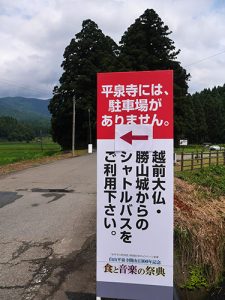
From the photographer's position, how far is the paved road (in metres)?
4.89

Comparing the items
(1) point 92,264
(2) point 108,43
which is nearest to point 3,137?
(2) point 108,43

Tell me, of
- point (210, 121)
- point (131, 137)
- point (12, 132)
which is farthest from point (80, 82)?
point (12, 132)

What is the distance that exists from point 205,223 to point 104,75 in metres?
4.28

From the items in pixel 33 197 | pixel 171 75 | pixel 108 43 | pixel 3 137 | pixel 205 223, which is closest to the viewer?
pixel 171 75

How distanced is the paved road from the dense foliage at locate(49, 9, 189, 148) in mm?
33956

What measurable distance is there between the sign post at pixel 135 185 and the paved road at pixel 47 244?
936mm

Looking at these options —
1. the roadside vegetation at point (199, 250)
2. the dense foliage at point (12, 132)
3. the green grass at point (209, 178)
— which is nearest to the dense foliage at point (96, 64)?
the green grass at point (209, 178)

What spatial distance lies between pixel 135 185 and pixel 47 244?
335cm

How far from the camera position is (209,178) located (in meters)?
17.7

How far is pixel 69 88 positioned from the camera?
48625 millimetres

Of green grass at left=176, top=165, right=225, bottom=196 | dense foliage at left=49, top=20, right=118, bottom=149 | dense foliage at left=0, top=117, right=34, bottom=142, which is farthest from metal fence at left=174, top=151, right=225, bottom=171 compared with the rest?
dense foliage at left=0, top=117, right=34, bottom=142

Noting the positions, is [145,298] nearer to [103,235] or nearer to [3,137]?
[103,235]

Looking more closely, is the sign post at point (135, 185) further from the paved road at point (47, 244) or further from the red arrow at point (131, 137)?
the paved road at point (47, 244)

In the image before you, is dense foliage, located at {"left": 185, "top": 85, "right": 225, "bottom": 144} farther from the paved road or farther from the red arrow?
the red arrow
